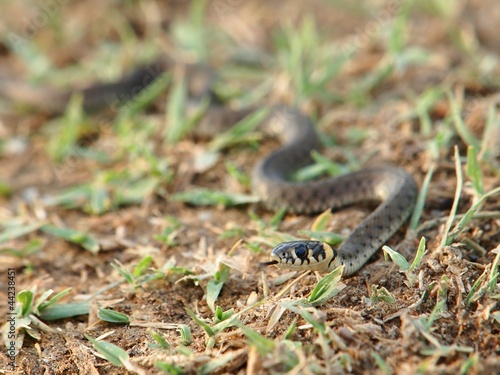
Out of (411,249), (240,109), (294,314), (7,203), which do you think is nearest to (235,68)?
(240,109)

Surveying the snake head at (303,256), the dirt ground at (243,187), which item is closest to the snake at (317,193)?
the snake head at (303,256)

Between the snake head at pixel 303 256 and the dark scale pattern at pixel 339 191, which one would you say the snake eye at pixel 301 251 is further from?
the dark scale pattern at pixel 339 191

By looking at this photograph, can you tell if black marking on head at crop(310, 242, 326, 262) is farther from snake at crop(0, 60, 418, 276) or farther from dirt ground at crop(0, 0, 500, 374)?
dirt ground at crop(0, 0, 500, 374)

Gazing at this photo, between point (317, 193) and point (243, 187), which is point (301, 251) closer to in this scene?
point (317, 193)

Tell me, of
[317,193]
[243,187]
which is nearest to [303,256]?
[317,193]

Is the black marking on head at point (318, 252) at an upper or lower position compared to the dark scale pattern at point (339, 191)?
upper

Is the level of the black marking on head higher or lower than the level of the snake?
higher

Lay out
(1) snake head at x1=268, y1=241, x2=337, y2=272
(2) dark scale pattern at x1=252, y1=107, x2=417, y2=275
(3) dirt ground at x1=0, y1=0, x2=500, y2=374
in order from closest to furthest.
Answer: (3) dirt ground at x1=0, y1=0, x2=500, y2=374 < (1) snake head at x1=268, y1=241, x2=337, y2=272 < (2) dark scale pattern at x1=252, y1=107, x2=417, y2=275

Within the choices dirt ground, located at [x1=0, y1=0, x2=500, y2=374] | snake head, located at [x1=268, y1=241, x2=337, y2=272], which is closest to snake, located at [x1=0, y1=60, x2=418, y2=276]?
snake head, located at [x1=268, y1=241, x2=337, y2=272]
